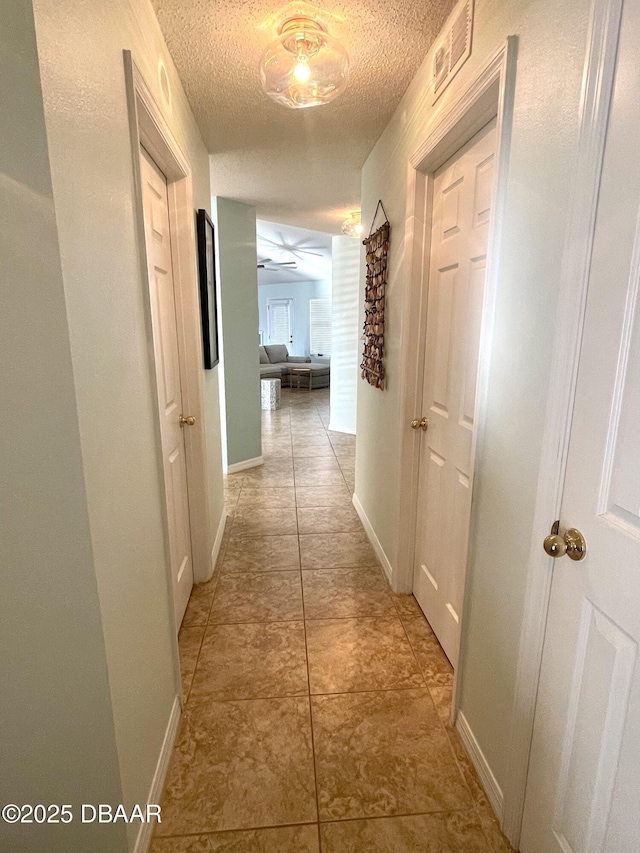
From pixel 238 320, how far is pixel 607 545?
3469 millimetres

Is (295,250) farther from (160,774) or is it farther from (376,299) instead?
(160,774)

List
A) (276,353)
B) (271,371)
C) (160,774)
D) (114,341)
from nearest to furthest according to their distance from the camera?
(114,341)
(160,774)
(271,371)
(276,353)

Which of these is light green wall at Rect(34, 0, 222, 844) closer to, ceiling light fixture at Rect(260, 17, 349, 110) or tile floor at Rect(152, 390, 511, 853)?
tile floor at Rect(152, 390, 511, 853)

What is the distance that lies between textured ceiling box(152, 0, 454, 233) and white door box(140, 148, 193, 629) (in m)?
0.45

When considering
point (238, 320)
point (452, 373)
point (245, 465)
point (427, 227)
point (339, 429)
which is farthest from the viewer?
point (339, 429)

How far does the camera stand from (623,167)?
0.77 metres

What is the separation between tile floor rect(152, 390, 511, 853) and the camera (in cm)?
123

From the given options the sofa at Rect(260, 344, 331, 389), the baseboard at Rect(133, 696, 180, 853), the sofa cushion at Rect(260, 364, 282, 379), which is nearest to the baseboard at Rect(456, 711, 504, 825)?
the baseboard at Rect(133, 696, 180, 853)

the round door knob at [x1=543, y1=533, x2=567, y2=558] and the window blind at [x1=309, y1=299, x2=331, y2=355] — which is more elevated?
the window blind at [x1=309, y1=299, x2=331, y2=355]

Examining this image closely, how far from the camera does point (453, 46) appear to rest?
1.41 m

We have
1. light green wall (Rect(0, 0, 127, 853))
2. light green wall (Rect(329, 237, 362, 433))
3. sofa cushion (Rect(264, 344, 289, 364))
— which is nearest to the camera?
light green wall (Rect(0, 0, 127, 853))

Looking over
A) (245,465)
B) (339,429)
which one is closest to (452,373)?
(245,465)

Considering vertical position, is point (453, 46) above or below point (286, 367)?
above

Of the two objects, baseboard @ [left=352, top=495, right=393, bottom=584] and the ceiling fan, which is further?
the ceiling fan
